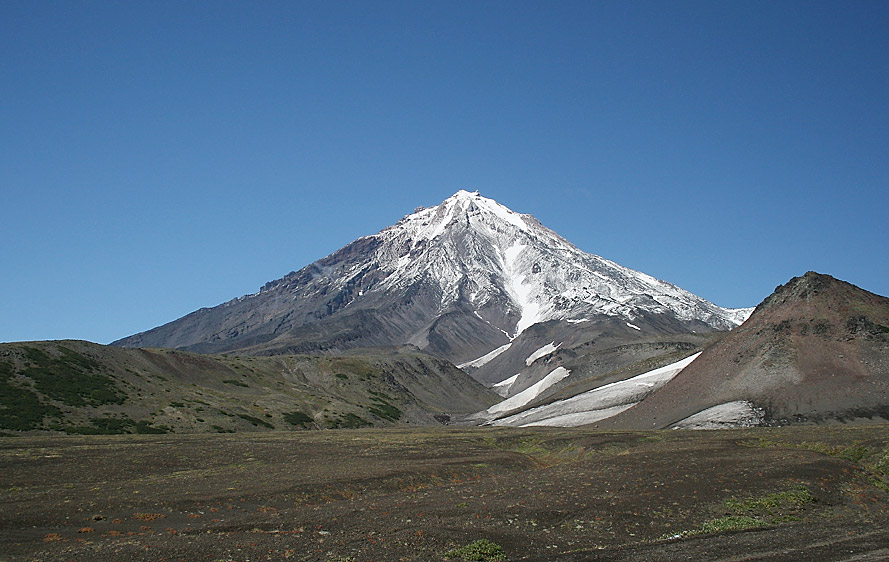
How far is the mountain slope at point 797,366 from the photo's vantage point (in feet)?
302

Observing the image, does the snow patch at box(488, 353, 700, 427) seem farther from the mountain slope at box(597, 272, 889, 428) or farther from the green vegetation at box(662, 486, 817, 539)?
the green vegetation at box(662, 486, 817, 539)

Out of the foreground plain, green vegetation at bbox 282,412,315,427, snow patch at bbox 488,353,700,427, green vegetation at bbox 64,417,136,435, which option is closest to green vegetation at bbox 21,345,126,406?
green vegetation at bbox 64,417,136,435

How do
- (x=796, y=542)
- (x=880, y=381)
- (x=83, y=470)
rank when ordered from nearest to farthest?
(x=796, y=542)
(x=83, y=470)
(x=880, y=381)

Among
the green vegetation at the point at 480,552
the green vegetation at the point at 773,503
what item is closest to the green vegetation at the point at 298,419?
the green vegetation at the point at 773,503

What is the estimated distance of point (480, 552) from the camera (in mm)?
24188

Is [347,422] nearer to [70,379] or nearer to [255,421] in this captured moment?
[255,421]

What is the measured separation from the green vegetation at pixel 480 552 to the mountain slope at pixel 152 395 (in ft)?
252

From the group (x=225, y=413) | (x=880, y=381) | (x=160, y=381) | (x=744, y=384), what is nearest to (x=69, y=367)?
(x=160, y=381)

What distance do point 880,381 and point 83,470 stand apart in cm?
9499

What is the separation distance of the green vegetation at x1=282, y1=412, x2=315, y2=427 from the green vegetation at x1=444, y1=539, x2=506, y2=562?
346 ft

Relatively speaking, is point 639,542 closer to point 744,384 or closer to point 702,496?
point 702,496

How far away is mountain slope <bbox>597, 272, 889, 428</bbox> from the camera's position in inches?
3622

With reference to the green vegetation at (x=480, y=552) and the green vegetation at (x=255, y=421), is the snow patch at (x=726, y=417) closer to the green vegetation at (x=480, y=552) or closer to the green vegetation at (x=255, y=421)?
the green vegetation at (x=255, y=421)

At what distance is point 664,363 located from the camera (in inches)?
6073
